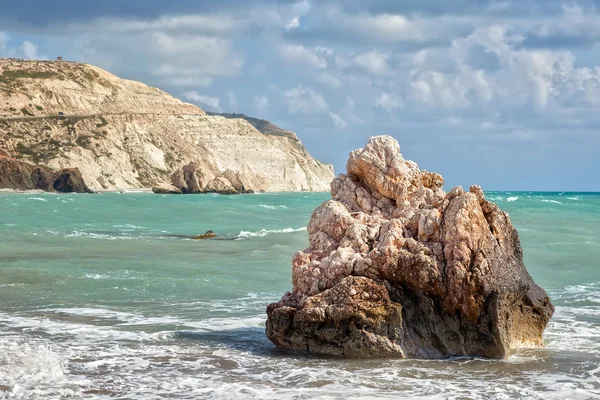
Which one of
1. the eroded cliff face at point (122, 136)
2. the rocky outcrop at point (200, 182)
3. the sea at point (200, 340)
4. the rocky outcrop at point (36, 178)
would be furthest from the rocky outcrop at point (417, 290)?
the rocky outcrop at point (200, 182)

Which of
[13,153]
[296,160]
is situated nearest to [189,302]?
[13,153]

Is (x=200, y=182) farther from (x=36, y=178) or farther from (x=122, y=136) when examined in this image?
(x=36, y=178)

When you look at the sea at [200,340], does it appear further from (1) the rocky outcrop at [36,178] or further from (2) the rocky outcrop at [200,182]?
(2) the rocky outcrop at [200,182]

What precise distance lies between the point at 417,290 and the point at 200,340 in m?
2.76

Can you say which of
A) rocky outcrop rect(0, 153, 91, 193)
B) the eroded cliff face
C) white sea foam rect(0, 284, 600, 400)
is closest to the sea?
white sea foam rect(0, 284, 600, 400)

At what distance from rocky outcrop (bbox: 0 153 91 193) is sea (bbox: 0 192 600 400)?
6906 centimetres

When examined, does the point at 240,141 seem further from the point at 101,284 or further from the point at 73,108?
the point at 101,284

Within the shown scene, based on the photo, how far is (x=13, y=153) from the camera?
10306 centimetres

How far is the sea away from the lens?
7.92 metres

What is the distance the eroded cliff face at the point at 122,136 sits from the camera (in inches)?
4269

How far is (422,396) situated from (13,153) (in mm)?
102399

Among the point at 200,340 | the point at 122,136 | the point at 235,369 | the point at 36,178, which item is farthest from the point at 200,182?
the point at 235,369

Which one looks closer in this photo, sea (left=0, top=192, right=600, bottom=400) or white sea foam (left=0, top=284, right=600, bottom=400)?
white sea foam (left=0, top=284, right=600, bottom=400)

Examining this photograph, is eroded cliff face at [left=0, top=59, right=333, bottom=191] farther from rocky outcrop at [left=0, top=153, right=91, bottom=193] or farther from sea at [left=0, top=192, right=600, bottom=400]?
sea at [left=0, top=192, right=600, bottom=400]
